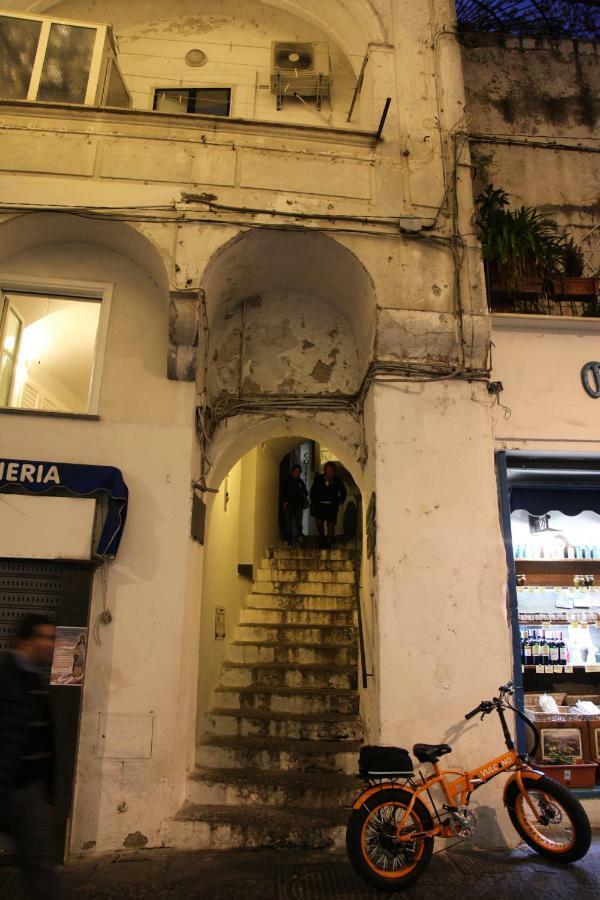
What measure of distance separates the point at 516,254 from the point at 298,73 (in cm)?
381

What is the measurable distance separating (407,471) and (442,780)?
265 centimetres

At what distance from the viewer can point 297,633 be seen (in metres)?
8.38

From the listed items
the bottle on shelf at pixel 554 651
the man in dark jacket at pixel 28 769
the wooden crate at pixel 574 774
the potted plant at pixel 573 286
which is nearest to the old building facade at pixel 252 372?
the potted plant at pixel 573 286

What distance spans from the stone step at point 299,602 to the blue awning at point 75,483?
4.08m

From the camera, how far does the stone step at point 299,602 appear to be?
912cm

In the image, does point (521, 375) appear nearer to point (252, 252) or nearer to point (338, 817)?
point (252, 252)

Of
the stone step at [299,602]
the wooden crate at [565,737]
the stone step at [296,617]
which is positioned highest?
the stone step at [299,602]

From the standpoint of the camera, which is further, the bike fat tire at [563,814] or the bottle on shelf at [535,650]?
the bottle on shelf at [535,650]

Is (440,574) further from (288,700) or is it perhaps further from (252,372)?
(252,372)

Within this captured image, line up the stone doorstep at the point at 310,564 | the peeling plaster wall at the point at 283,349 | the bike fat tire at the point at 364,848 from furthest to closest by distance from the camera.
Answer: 1. the stone doorstep at the point at 310,564
2. the peeling plaster wall at the point at 283,349
3. the bike fat tire at the point at 364,848

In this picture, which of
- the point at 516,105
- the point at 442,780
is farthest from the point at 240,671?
the point at 516,105

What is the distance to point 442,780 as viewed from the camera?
15.0 feet

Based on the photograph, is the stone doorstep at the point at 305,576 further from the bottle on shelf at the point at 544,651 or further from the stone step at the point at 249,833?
the stone step at the point at 249,833

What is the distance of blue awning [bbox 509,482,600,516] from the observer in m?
6.43
